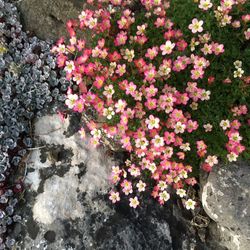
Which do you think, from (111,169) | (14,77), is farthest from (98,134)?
(14,77)

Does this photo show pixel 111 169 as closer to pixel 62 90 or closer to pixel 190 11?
pixel 62 90

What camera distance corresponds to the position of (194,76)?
158 inches

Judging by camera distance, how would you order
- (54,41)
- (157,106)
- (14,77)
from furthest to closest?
(54,41) → (14,77) → (157,106)

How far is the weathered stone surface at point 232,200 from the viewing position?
4.09 m

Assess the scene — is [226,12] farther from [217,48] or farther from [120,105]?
[120,105]

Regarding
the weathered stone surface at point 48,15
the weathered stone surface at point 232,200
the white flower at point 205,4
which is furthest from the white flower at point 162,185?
the weathered stone surface at point 48,15

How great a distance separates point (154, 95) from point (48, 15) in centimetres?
191

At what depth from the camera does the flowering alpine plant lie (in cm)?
398

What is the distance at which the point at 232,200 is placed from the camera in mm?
4105

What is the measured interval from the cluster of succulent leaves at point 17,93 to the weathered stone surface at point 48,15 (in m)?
0.12

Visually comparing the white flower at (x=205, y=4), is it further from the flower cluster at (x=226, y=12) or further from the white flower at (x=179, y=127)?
the white flower at (x=179, y=127)

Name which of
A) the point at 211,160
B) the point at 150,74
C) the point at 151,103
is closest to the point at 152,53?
the point at 150,74

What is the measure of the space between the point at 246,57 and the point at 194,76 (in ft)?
2.31

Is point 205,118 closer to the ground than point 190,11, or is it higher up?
closer to the ground
